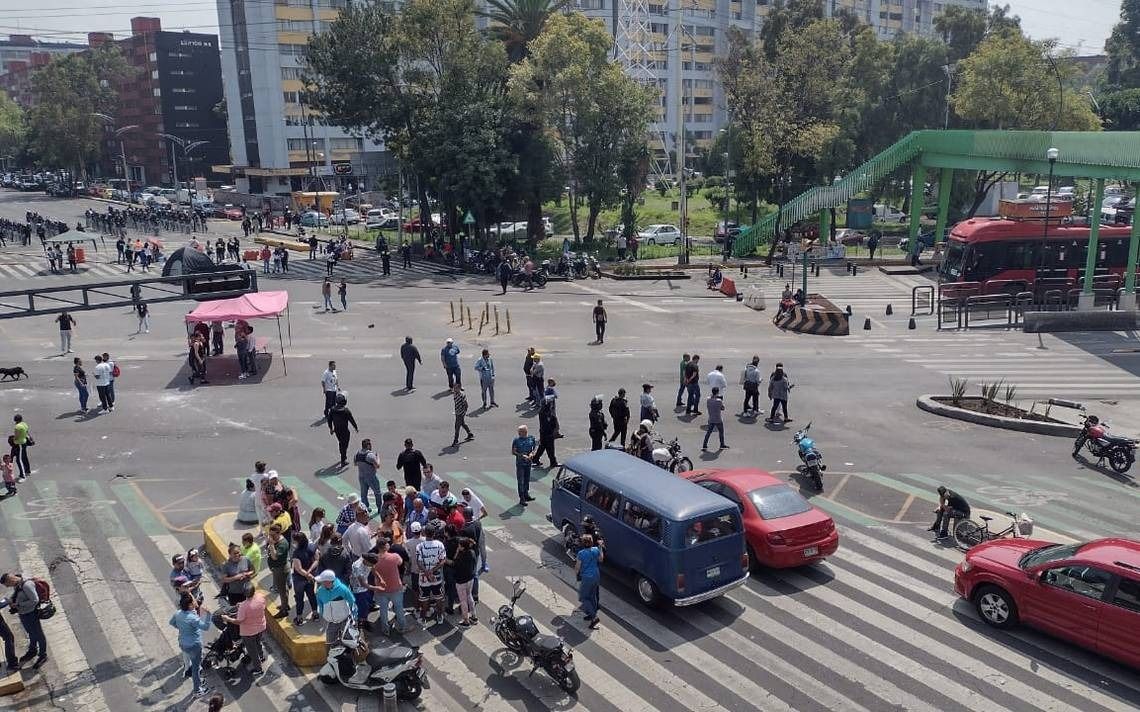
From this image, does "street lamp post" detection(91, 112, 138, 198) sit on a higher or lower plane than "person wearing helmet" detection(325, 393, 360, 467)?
higher

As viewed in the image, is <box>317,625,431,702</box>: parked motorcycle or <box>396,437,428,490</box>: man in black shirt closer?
<box>317,625,431,702</box>: parked motorcycle

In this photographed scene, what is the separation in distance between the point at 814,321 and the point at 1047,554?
22.1m

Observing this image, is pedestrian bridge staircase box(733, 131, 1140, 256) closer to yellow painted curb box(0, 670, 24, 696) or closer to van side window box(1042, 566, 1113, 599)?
van side window box(1042, 566, 1113, 599)

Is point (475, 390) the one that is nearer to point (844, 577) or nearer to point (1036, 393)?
point (844, 577)

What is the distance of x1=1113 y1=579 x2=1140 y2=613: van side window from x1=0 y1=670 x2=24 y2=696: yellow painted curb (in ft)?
44.5

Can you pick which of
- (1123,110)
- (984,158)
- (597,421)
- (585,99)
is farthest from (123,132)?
(597,421)

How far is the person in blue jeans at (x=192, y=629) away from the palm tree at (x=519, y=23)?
168 feet

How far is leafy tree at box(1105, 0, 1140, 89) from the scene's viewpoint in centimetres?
11094

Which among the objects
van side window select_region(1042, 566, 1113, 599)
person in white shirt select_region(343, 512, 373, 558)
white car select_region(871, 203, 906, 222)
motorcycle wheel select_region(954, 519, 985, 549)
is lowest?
motorcycle wheel select_region(954, 519, 985, 549)

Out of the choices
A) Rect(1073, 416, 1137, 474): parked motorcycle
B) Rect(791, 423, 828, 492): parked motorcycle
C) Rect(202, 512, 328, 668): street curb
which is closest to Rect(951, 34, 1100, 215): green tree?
Rect(1073, 416, 1137, 474): parked motorcycle

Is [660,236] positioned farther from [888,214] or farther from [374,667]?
[374,667]

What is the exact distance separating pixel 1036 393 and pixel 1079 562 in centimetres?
1482

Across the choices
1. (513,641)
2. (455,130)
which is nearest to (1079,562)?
(513,641)

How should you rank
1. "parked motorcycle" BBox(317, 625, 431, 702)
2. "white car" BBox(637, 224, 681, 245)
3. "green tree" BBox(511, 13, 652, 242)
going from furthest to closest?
1. "white car" BBox(637, 224, 681, 245)
2. "green tree" BBox(511, 13, 652, 242)
3. "parked motorcycle" BBox(317, 625, 431, 702)
